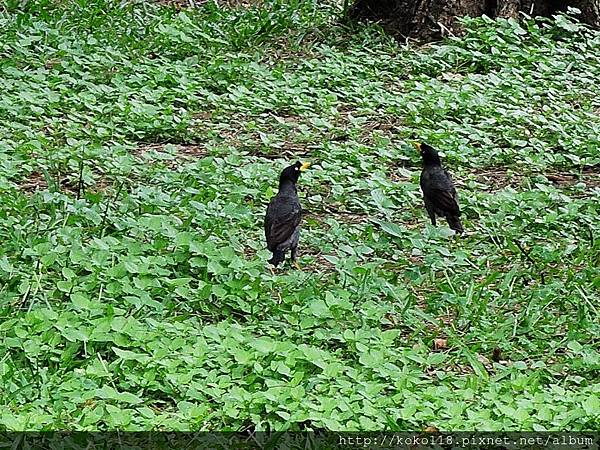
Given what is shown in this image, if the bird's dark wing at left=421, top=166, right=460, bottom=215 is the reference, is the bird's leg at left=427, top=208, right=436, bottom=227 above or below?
below

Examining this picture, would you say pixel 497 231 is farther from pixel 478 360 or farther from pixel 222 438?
pixel 222 438

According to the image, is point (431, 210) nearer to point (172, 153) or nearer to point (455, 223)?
point (455, 223)

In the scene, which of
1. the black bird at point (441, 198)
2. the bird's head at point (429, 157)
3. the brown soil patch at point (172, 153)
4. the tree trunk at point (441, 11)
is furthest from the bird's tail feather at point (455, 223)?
the tree trunk at point (441, 11)

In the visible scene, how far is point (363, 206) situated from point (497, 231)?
3.07 feet

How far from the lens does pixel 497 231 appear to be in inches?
265

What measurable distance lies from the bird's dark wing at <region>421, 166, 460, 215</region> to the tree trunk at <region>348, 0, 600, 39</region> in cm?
442

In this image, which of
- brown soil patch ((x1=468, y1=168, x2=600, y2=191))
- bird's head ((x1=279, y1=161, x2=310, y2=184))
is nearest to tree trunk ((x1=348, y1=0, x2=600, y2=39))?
brown soil patch ((x1=468, y1=168, x2=600, y2=191))

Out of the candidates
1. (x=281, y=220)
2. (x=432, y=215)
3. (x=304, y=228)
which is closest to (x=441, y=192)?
(x=432, y=215)

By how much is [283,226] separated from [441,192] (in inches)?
49.7

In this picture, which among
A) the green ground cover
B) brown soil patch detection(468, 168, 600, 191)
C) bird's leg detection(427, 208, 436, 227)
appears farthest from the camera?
brown soil patch detection(468, 168, 600, 191)

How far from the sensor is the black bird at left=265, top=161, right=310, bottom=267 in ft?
19.6

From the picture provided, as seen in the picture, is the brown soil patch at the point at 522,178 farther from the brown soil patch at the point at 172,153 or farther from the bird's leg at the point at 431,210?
the brown soil patch at the point at 172,153

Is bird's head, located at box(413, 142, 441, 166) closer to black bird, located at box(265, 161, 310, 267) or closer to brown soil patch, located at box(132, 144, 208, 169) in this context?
black bird, located at box(265, 161, 310, 267)

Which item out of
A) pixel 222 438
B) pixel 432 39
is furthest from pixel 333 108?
pixel 222 438
